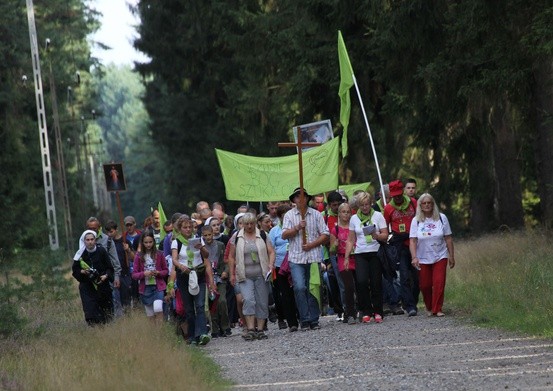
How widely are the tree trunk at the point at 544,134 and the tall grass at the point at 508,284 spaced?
2.03 feet

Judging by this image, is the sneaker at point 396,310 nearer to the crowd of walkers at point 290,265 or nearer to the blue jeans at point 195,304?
the crowd of walkers at point 290,265

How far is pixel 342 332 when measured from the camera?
18297 millimetres

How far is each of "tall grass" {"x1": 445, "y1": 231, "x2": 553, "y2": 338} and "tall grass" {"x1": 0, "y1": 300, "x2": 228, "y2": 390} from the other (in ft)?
11.7

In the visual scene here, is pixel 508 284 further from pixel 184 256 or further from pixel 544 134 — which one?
pixel 544 134

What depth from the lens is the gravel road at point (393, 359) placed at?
12305 mm

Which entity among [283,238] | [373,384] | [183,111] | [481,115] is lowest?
[373,384]

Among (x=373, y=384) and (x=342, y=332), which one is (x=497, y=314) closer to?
(x=342, y=332)

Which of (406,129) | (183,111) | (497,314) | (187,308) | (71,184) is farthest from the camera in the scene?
(71,184)

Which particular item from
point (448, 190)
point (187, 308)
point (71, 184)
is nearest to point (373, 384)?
point (187, 308)

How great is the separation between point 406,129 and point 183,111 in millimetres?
33229

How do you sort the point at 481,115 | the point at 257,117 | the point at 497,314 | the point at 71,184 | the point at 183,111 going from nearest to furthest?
the point at 497,314, the point at 481,115, the point at 257,117, the point at 183,111, the point at 71,184

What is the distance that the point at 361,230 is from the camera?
63.1ft

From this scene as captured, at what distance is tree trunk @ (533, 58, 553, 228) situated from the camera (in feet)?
77.0

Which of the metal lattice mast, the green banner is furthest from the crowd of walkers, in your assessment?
the metal lattice mast
